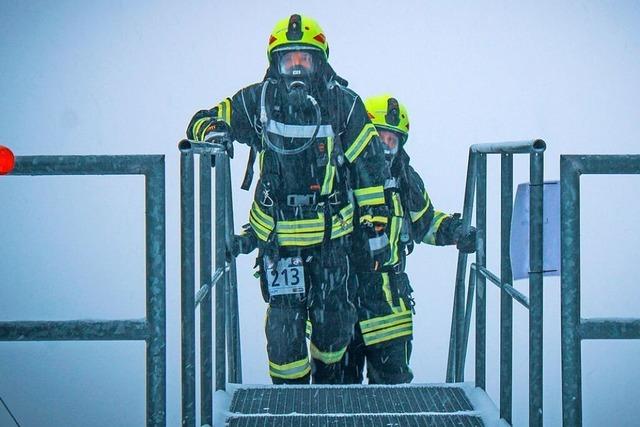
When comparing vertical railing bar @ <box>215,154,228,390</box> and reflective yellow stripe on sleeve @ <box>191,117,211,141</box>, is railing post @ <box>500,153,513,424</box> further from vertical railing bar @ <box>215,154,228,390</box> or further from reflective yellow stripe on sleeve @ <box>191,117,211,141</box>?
reflective yellow stripe on sleeve @ <box>191,117,211,141</box>

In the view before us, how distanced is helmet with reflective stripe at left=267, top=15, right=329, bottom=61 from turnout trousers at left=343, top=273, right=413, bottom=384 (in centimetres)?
103

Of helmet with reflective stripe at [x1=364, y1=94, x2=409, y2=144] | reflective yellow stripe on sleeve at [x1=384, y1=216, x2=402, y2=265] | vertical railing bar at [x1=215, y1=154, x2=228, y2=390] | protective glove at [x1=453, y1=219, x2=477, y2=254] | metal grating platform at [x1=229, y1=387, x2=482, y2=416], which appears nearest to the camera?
metal grating platform at [x1=229, y1=387, x2=482, y2=416]

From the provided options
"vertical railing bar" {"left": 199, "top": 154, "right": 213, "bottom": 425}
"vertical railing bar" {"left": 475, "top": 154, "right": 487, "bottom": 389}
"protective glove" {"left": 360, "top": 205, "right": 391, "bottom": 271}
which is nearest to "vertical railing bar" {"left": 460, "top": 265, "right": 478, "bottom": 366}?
"vertical railing bar" {"left": 475, "top": 154, "right": 487, "bottom": 389}

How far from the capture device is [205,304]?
274 cm

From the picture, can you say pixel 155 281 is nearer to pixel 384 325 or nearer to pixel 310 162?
pixel 310 162

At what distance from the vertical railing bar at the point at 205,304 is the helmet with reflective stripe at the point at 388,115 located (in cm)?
171

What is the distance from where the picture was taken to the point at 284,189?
12.9ft

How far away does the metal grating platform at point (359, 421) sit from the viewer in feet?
9.84

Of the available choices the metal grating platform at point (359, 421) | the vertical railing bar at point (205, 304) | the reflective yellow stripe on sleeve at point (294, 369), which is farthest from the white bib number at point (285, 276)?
the vertical railing bar at point (205, 304)

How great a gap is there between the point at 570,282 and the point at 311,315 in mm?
2051

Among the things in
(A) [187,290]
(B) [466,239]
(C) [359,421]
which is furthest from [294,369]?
(A) [187,290]

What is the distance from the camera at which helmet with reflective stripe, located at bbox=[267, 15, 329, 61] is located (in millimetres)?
3922

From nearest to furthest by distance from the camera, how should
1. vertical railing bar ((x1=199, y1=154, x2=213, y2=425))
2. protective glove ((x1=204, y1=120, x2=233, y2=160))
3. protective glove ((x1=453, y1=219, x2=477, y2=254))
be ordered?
1. vertical railing bar ((x1=199, y1=154, x2=213, y2=425))
2. protective glove ((x1=204, y1=120, x2=233, y2=160))
3. protective glove ((x1=453, y1=219, x2=477, y2=254))

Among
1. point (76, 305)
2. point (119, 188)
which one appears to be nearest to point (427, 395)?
point (76, 305)
